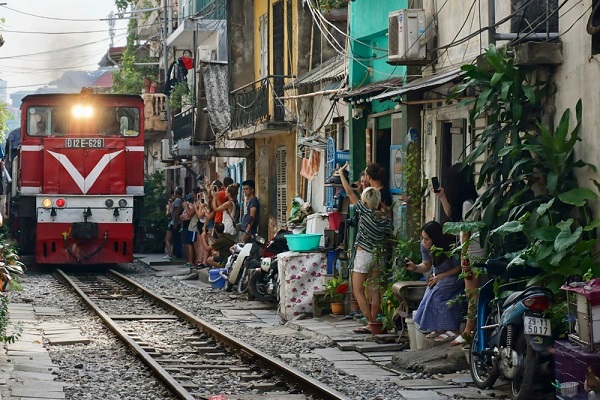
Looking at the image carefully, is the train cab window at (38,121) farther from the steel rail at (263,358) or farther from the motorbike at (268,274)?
the motorbike at (268,274)

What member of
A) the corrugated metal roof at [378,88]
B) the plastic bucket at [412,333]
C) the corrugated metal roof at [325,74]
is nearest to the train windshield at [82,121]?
the corrugated metal roof at [325,74]

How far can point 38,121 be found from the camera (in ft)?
80.4

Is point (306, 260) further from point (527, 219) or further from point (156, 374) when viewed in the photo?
point (527, 219)

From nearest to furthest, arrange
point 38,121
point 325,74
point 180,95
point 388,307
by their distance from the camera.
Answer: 1. point 388,307
2. point 325,74
3. point 38,121
4. point 180,95

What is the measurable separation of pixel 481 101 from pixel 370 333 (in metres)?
4.14

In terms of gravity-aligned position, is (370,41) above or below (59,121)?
above

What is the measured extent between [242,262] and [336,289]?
396cm

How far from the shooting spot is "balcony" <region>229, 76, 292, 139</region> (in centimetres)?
2225

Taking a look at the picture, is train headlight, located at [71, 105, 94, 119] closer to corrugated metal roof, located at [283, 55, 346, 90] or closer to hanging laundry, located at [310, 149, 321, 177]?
corrugated metal roof, located at [283, 55, 346, 90]

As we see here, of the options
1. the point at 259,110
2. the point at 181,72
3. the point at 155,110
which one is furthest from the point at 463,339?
the point at 155,110

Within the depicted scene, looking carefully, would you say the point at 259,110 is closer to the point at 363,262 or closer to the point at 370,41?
the point at 370,41

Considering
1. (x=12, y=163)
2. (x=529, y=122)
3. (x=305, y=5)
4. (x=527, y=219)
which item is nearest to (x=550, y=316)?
(x=527, y=219)

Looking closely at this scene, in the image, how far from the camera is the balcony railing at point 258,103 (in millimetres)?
22438

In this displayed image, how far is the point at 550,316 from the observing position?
8.86 m
